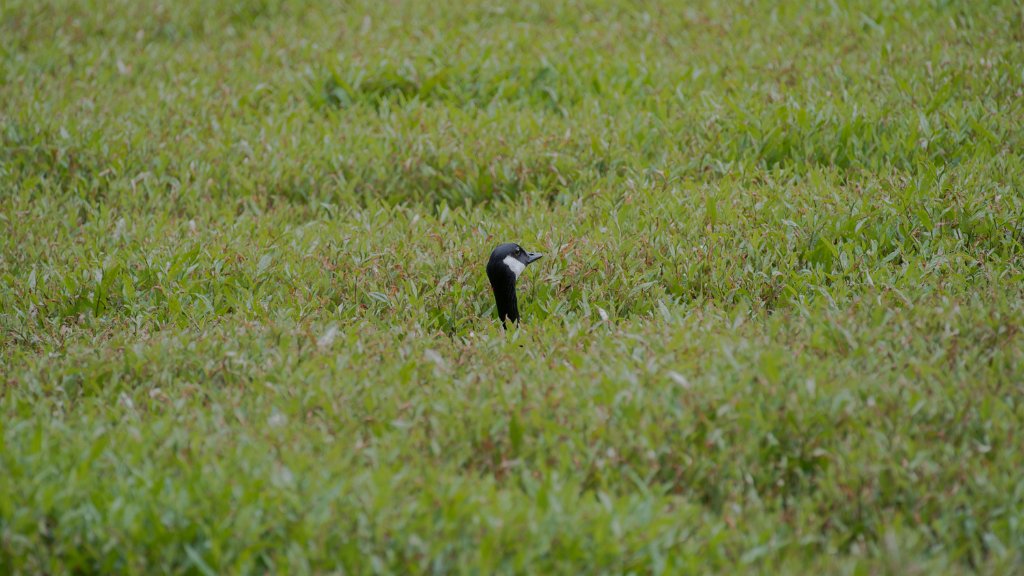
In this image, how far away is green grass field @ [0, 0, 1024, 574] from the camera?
125 inches

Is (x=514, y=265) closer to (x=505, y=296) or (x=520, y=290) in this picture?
(x=505, y=296)

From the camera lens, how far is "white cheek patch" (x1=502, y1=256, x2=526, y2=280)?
4722 millimetres

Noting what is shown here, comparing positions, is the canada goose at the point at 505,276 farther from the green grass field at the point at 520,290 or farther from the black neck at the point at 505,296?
the green grass field at the point at 520,290

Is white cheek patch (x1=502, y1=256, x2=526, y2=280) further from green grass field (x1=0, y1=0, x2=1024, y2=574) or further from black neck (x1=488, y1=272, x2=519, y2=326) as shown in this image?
green grass field (x1=0, y1=0, x2=1024, y2=574)

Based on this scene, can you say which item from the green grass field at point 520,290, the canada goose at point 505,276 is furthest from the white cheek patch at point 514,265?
the green grass field at point 520,290

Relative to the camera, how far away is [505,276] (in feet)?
15.3

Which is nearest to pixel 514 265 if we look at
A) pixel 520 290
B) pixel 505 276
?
pixel 505 276

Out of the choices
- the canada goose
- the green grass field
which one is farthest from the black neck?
the green grass field

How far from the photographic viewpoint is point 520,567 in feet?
9.79

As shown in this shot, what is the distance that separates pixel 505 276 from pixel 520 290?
1.61 ft

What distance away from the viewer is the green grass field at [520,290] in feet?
10.4

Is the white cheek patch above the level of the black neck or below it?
above

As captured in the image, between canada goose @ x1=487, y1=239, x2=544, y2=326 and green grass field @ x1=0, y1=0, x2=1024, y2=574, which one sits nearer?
green grass field @ x1=0, y1=0, x2=1024, y2=574

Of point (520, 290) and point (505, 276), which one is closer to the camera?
point (505, 276)
